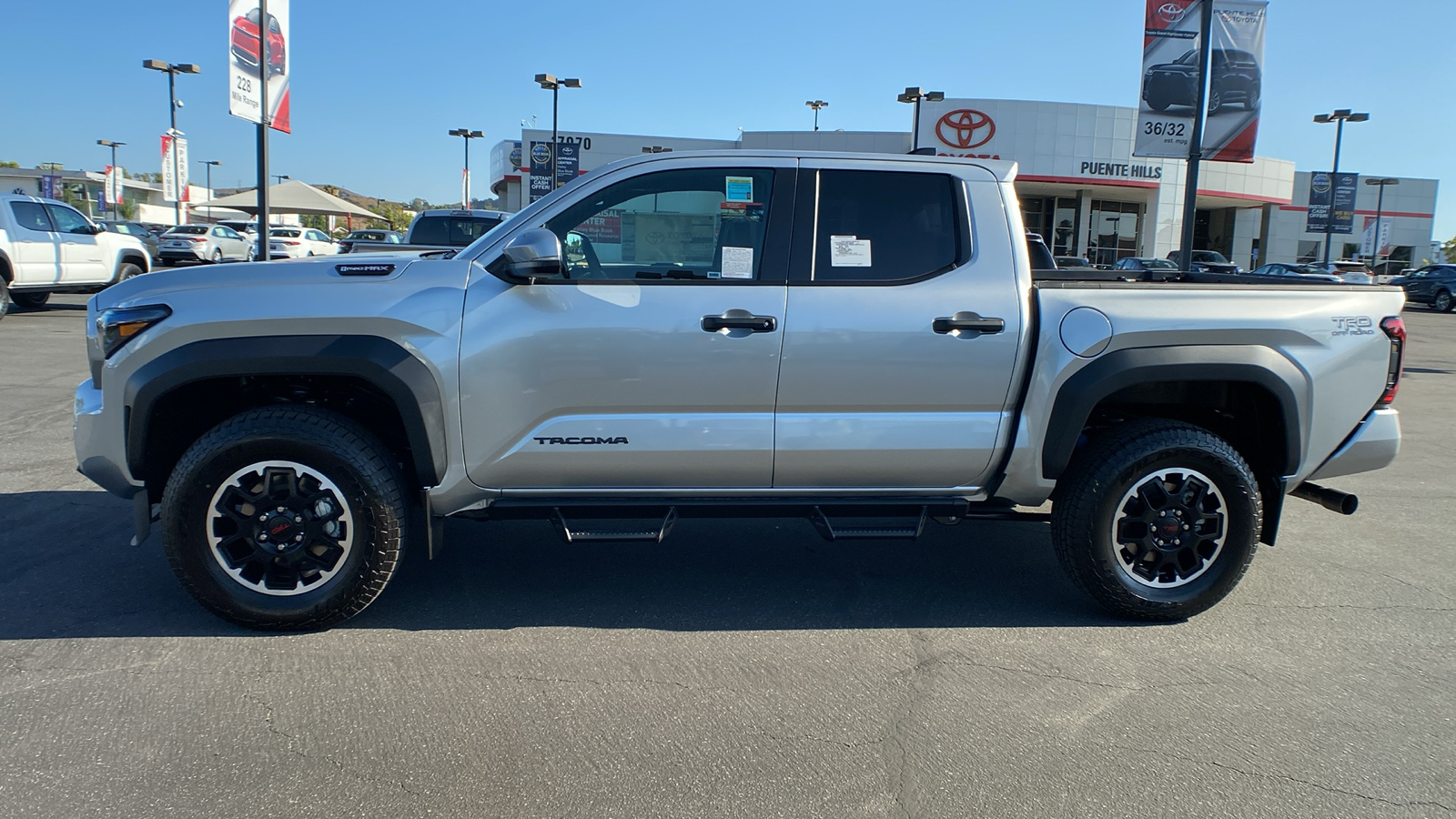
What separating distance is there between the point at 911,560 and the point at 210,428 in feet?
11.0

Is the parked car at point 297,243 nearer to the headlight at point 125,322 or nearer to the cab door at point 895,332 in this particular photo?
the headlight at point 125,322

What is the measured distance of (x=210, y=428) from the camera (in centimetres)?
406

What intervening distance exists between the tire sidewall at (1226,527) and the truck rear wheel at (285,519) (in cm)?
293

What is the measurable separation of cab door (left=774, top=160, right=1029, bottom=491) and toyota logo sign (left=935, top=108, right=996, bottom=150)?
107ft

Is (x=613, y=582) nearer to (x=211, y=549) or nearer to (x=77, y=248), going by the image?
(x=211, y=549)

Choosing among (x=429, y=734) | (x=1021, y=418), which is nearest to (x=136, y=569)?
(x=429, y=734)

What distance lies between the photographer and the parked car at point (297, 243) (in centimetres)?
3005

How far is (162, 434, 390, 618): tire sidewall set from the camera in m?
3.77

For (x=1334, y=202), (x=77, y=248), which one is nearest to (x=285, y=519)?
(x=77, y=248)

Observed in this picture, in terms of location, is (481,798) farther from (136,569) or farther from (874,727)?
(136,569)

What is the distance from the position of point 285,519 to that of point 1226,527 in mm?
3909

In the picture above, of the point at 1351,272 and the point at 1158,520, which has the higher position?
the point at 1351,272

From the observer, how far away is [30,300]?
17547 mm

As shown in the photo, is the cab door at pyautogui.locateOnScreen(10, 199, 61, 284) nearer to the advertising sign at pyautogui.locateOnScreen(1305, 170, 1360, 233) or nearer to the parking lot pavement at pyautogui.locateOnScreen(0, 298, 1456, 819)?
the parking lot pavement at pyautogui.locateOnScreen(0, 298, 1456, 819)
